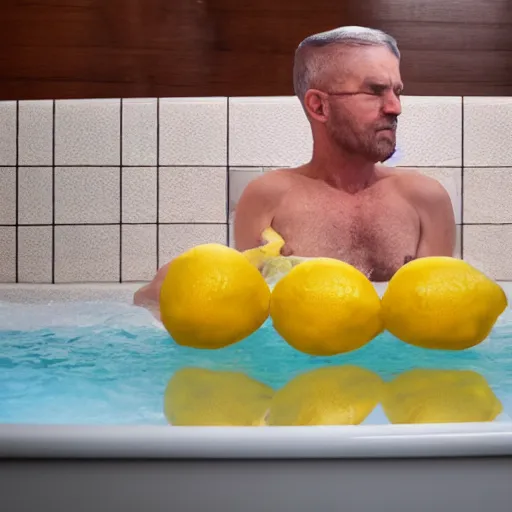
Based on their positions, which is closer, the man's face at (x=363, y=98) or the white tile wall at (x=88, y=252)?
the man's face at (x=363, y=98)

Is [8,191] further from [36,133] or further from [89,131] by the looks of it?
[89,131]

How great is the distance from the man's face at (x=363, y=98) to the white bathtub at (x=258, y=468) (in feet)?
5.15

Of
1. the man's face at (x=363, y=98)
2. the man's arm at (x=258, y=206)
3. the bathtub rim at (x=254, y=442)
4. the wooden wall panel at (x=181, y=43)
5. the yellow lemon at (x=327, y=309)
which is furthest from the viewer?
the wooden wall panel at (x=181, y=43)

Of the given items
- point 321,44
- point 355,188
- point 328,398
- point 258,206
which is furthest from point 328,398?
point 321,44

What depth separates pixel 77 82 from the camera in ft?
6.66

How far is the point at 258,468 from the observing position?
0.82 feet

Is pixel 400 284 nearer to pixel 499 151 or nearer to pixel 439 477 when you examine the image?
pixel 439 477

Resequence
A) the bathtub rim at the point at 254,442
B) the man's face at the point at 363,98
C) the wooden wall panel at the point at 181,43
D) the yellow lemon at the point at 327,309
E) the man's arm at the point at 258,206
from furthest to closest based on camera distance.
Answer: the wooden wall panel at the point at 181,43
the man's face at the point at 363,98
the man's arm at the point at 258,206
the yellow lemon at the point at 327,309
the bathtub rim at the point at 254,442

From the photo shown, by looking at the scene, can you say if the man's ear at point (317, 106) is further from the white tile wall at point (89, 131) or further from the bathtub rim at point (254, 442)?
the bathtub rim at point (254, 442)

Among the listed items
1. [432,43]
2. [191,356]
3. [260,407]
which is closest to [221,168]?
[432,43]

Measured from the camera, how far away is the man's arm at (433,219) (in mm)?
1748

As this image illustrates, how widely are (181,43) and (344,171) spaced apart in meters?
0.64

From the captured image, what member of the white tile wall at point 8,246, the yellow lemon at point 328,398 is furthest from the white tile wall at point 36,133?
the yellow lemon at point 328,398

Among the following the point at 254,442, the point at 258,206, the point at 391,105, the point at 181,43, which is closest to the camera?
the point at 254,442
